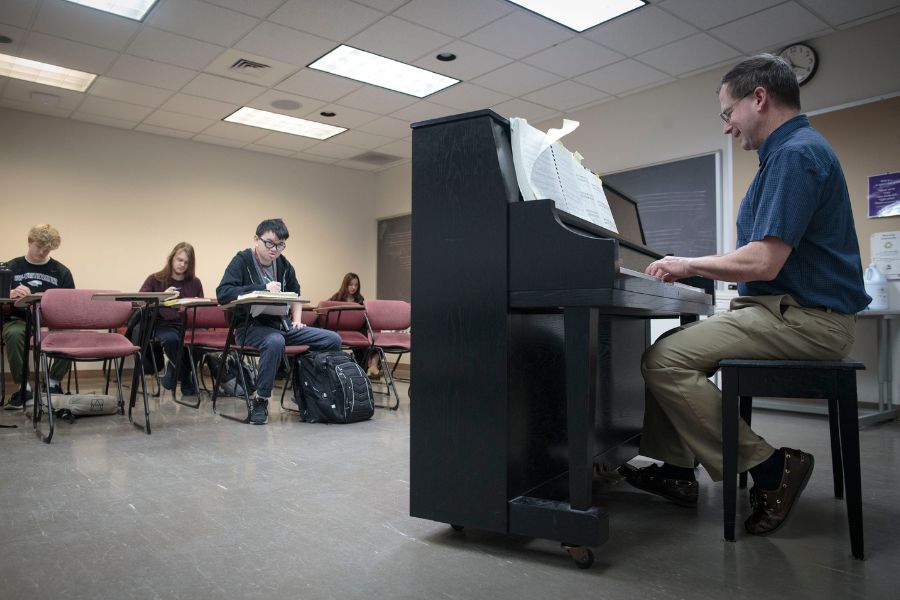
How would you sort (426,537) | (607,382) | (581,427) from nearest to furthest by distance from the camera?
(581,427) → (426,537) → (607,382)

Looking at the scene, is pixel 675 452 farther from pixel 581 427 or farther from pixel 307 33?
pixel 307 33

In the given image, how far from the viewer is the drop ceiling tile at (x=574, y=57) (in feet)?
15.6

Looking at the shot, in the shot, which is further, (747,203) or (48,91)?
(48,91)

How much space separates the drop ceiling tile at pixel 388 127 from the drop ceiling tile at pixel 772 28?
3300 millimetres

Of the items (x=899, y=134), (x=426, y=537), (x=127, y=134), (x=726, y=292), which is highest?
(x=127, y=134)

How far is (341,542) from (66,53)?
16.4 feet

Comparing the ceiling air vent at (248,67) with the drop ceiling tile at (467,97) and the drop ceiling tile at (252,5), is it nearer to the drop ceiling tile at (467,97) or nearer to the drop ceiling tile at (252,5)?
the drop ceiling tile at (252,5)

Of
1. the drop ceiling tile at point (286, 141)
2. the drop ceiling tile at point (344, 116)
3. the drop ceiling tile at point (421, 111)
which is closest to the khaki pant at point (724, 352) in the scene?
the drop ceiling tile at point (421, 111)

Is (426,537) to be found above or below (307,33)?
below

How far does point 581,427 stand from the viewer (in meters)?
1.50

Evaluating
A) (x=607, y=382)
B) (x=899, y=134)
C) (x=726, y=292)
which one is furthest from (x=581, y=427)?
(x=899, y=134)

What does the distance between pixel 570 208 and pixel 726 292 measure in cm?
341

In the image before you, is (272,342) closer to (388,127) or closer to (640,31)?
(640,31)

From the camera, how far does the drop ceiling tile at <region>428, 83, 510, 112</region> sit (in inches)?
224
